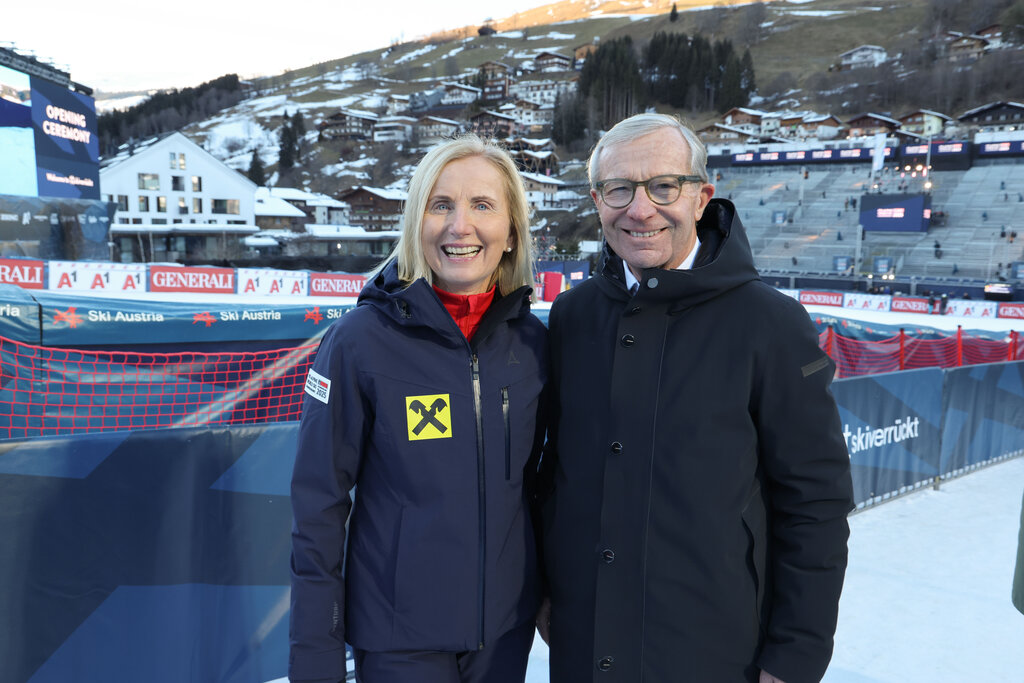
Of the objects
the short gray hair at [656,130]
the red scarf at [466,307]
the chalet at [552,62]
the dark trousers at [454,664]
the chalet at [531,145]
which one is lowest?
the dark trousers at [454,664]

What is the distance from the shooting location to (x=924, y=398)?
6.09 meters

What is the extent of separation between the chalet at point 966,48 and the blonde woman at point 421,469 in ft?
392

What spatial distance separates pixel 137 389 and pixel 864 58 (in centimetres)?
13244

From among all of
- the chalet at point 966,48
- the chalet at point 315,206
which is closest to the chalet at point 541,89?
the chalet at point 966,48

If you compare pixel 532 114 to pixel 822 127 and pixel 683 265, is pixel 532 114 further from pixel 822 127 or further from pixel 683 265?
pixel 683 265

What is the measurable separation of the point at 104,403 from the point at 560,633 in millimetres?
5517

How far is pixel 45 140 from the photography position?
26.3m

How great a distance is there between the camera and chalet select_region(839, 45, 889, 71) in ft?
365

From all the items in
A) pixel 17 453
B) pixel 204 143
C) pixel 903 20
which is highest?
pixel 903 20

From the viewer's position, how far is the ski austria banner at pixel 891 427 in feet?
18.1

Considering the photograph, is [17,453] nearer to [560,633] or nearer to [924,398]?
[560,633]

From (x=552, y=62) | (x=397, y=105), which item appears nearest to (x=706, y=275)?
(x=397, y=105)

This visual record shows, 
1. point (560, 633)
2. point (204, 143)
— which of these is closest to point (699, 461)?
point (560, 633)

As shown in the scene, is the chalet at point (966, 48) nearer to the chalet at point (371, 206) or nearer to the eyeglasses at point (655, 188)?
the chalet at point (371, 206)
